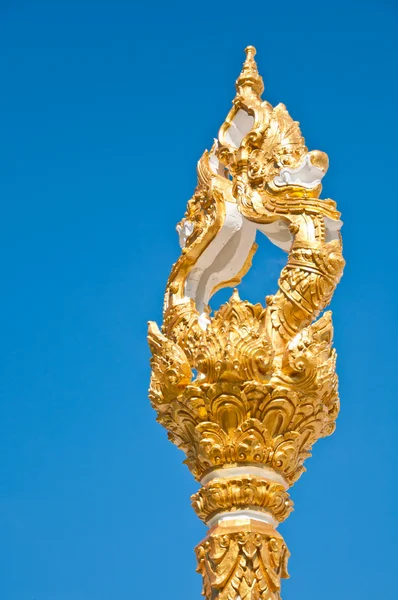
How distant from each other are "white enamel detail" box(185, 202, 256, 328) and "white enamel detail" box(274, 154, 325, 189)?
0.62 meters

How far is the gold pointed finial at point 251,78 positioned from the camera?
12.1 m

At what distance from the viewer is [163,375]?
10375 millimetres

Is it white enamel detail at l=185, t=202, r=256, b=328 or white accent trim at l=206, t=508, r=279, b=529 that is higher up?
white enamel detail at l=185, t=202, r=256, b=328

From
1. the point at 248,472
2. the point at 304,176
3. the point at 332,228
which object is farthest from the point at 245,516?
the point at 304,176

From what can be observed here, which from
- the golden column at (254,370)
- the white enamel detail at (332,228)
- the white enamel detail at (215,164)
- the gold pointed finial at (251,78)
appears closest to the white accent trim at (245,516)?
the golden column at (254,370)

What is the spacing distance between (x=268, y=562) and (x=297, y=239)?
2.79 metres

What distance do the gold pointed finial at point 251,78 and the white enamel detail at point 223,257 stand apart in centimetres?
143

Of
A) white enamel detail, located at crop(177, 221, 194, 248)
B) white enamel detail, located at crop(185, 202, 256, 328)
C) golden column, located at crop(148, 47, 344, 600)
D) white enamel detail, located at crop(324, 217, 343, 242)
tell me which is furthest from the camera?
white enamel detail, located at crop(177, 221, 194, 248)

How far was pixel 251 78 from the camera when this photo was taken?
39.7 feet

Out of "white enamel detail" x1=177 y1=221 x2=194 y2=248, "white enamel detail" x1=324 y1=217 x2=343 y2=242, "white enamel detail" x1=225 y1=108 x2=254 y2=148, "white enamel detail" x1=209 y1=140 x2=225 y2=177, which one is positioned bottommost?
"white enamel detail" x1=324 y1=217 x2=343 y2=242

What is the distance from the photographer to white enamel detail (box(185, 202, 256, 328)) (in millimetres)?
11367

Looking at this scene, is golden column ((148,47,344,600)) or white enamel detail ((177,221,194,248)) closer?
golden column ((148,47,344,600))

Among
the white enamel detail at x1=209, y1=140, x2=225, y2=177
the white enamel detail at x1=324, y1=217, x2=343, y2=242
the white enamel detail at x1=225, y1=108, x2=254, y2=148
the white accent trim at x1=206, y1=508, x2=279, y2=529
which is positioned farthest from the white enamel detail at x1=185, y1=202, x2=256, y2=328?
the white accent trim at x1=206, y1=508, x2=279, y2=529

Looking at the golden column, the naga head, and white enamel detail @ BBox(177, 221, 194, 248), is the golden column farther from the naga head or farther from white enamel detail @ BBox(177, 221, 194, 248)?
white enamel detail @ BBox(177, 221, 194, 248)
